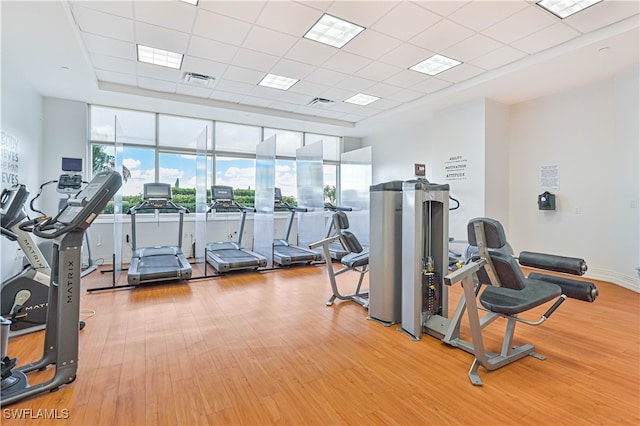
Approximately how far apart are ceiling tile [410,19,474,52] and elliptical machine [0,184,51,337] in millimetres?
4808

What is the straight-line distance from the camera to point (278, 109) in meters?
7.34

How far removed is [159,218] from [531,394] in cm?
722

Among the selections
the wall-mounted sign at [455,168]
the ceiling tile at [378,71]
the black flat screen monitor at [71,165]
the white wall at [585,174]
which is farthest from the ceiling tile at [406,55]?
the black flat screen monitor at [71,165]

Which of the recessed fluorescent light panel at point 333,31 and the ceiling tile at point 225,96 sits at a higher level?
the ceiling tile at point 225,96

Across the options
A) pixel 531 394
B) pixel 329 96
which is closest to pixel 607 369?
pixel 531 394

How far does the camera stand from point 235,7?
11.5 feet

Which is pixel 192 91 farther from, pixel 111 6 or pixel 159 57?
pixel 111 6

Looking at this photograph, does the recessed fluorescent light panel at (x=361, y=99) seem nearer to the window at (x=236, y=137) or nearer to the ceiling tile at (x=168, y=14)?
the window at (x=236, y=137)

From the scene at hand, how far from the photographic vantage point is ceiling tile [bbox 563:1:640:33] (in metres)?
3.43

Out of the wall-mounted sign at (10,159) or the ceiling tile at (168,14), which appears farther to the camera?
the wall-mounted sign at (10,159)

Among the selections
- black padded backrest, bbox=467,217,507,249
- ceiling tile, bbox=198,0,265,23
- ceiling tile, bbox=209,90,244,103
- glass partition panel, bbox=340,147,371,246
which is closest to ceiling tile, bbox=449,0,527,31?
ceiling tile, bbox=198,0,265,23

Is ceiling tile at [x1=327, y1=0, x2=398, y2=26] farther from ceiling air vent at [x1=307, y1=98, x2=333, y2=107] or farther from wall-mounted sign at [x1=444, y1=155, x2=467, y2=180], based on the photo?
wall-mounted sign at [x1=444, y1=155, x2=467, y2=180]

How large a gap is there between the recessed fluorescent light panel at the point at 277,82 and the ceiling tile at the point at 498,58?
3.06 m

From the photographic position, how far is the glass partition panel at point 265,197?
6.07 m
